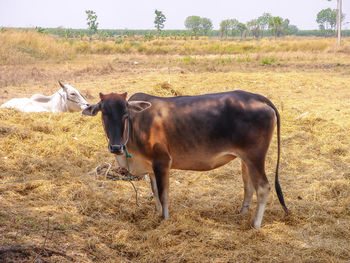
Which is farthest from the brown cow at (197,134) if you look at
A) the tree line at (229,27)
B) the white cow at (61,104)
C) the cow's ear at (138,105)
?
the tree line at (229,27)

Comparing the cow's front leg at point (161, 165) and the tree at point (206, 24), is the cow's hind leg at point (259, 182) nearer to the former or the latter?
the cow's front leg at point (161, 165)

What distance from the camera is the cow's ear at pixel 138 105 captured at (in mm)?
4391

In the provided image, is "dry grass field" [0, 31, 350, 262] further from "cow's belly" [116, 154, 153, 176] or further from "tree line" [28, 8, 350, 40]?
"tree line" [28, 8, 350, 40]

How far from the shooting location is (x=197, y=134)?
14.9 ft

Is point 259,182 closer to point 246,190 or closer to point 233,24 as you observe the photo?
point 246,190

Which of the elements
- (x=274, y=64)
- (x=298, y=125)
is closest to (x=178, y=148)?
(x=298, y=125)

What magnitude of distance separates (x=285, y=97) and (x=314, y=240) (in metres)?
7.90

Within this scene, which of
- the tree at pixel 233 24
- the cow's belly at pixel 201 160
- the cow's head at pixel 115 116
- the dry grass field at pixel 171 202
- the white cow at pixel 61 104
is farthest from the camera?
the tree at pixel 233 24

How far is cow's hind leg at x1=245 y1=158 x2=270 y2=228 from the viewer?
4.44m

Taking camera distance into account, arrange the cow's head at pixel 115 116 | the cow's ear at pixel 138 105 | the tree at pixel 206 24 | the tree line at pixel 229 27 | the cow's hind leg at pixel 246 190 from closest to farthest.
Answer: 1. the cow's head at pixel 115 116
2. the cow's ear at pixel 138 105
3. the cow's hind leg at pixel 246 190
4. the tree line at pixel 229 27
5. the tree at pixel 206 24

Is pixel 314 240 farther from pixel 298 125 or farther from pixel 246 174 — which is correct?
pixel 298 125

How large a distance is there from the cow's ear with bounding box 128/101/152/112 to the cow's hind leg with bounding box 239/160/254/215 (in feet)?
4.56

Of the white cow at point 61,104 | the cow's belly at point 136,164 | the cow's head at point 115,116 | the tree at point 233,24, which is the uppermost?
the tree at point 233,24

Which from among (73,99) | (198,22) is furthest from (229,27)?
(73,99)
